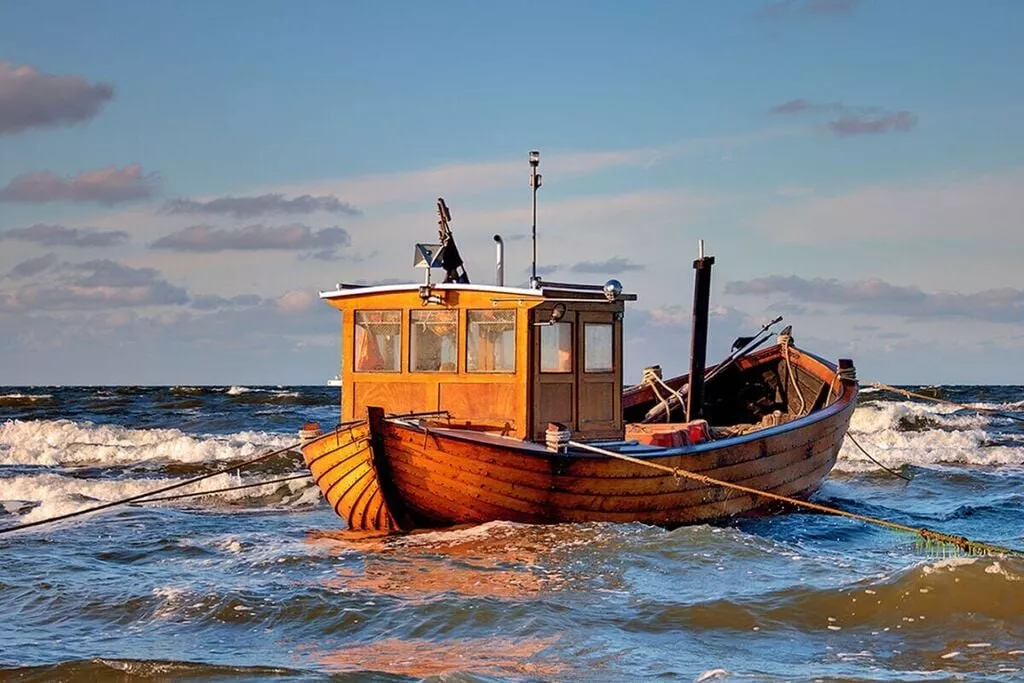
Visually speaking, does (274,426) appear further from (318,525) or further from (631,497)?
(631,497)

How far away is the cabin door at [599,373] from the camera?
44.6 feet

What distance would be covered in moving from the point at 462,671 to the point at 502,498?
451cm

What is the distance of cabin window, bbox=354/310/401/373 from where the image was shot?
1384cm

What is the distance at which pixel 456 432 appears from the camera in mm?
12742

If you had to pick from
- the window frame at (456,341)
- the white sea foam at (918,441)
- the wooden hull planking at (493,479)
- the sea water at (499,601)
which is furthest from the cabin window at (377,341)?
the white sea foam at (918,441)

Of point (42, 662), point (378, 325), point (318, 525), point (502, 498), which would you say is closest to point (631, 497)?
point (502, 498)

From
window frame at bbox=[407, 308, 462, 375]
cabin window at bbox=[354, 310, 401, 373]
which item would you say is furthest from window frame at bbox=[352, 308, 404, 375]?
window frame at bbox=[407, 308, 462, 375]

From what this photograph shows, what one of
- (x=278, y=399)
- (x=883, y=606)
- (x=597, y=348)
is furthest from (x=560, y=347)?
(x=278, y=399)

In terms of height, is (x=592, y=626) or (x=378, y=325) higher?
(x=378, y=325)

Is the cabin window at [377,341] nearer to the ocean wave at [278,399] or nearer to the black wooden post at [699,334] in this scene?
the black wooden post at [699,334]

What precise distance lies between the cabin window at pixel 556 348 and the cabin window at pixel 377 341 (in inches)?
62.4

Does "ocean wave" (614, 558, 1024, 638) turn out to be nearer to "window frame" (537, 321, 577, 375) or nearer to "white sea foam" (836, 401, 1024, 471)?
"window frame" (537, 321, 577, 375)

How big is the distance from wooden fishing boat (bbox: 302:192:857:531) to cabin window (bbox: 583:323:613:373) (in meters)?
0.01

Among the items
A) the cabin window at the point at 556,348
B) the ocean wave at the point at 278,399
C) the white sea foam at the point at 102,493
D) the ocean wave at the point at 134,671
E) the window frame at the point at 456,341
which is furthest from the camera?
the ocean wave at the point at 278,399
